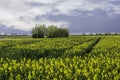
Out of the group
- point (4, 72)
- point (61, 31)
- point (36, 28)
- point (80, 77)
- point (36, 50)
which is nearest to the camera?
point (80, 77)

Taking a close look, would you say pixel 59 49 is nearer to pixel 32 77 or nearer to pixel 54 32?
pixel 32 77

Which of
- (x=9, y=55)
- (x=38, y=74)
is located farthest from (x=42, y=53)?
(x=38, y=74)

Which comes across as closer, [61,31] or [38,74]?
[38,74]

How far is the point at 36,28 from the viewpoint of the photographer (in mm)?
96250

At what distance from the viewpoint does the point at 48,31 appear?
9912 centimetres

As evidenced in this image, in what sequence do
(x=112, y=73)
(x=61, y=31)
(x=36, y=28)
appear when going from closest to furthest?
1. (x=112, y=73)
2. (x=36, y=28)
3. (x=61, y=31)

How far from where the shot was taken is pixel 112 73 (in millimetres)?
10391

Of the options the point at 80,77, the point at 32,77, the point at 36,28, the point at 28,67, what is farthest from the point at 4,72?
the point at 36,28

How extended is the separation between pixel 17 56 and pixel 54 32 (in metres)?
80.0

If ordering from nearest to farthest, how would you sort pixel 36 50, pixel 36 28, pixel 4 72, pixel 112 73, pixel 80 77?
Answer: pixel 80 77
pixel 112 73
pixel 4 72
pixel 36 50
pixel 36 28

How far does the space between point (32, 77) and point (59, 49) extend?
1289cm

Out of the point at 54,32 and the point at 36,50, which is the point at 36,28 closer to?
the point at 54,32

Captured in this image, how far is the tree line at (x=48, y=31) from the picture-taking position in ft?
310

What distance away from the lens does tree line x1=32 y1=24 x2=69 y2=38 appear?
9438 cm
